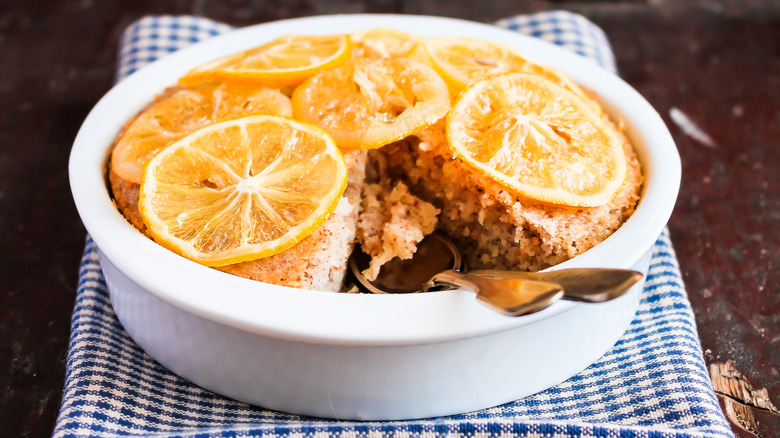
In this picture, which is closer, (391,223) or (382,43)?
(391,223)

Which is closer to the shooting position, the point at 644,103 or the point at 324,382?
the point at 324,382

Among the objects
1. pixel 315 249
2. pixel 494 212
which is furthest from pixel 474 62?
pixel 315 249

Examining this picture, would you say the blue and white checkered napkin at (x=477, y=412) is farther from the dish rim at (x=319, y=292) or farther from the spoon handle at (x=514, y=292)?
the spoon handle at (x=514, y=292)

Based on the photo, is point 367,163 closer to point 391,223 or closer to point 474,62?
point 391,223

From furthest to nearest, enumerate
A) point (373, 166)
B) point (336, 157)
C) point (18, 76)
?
1. point (18, 76)
2. point (373, 166)
3. point (336, 157)

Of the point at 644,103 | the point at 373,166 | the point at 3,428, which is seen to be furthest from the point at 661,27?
the point at 3,428

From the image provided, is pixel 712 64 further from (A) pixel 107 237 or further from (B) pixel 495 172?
(A) pixel 107 237
